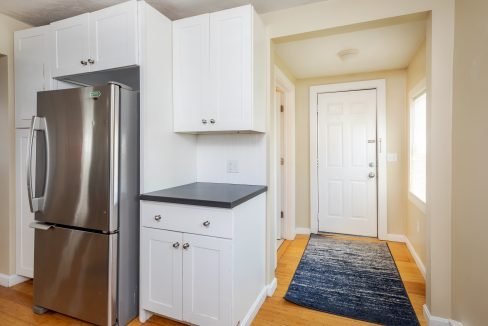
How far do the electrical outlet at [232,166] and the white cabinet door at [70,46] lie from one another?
4.37ft

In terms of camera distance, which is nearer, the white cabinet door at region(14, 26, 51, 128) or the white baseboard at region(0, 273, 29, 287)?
the white cabinet door at region(14, 26, 51, 128)

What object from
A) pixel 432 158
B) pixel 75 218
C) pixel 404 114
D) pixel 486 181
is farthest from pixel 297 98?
pixel 75 218

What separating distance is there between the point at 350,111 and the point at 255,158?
213cm

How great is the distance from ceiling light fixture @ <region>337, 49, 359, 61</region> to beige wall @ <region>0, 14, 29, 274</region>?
3130mm

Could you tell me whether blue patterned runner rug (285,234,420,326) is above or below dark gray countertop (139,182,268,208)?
below

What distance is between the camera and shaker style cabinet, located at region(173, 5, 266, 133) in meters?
1.93

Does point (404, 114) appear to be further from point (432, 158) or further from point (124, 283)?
point (124, 283)

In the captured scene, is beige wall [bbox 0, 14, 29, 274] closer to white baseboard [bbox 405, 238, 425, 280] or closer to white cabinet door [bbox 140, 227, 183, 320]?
white cabinet door [bbox 140, 227, 183, 320]

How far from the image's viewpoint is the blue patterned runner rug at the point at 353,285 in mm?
2020

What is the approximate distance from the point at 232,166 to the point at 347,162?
2117 mm

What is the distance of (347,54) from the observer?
286cm

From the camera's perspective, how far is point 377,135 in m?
3.59

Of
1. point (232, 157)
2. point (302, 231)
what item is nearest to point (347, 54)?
point (232, 157)

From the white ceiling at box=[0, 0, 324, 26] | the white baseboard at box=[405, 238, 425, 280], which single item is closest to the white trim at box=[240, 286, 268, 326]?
the white baseboard at box=[405, 238, 425, 280]
